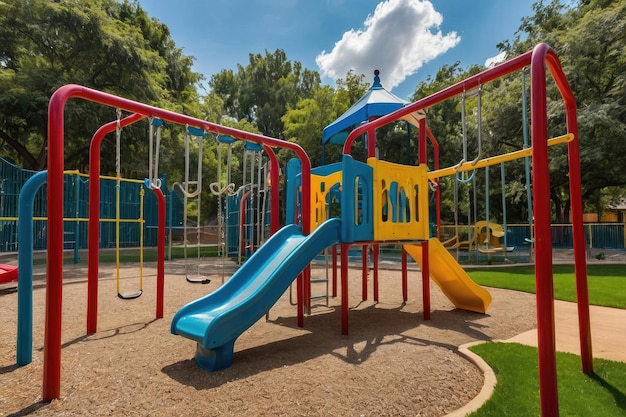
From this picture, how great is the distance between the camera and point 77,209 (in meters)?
12.8

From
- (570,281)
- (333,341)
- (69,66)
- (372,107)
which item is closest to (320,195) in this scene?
(333,341)

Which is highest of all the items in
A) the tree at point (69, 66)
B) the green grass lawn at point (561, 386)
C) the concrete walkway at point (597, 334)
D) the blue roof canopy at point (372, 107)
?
the tree at point (69, 66)

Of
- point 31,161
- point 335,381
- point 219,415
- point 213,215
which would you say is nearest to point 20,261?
point 219,415

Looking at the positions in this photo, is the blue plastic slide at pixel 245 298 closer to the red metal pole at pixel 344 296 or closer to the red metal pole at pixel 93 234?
the red metal pole at pixel 344 296

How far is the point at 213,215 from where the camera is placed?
44094 mm

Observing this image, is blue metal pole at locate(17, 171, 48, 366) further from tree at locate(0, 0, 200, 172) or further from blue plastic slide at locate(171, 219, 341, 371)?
tree at locate(0, 0, 200, 172)

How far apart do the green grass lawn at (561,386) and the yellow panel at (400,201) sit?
202 cm

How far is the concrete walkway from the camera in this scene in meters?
4.56

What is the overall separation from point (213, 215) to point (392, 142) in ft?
80.7

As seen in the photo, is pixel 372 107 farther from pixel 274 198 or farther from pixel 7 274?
pixel 7 274

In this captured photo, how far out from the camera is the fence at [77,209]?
13.9m

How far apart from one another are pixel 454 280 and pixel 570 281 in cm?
506

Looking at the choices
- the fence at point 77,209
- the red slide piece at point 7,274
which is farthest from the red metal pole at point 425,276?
the red slide piece at point 7,274

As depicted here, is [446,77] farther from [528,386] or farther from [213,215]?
[528,386]
